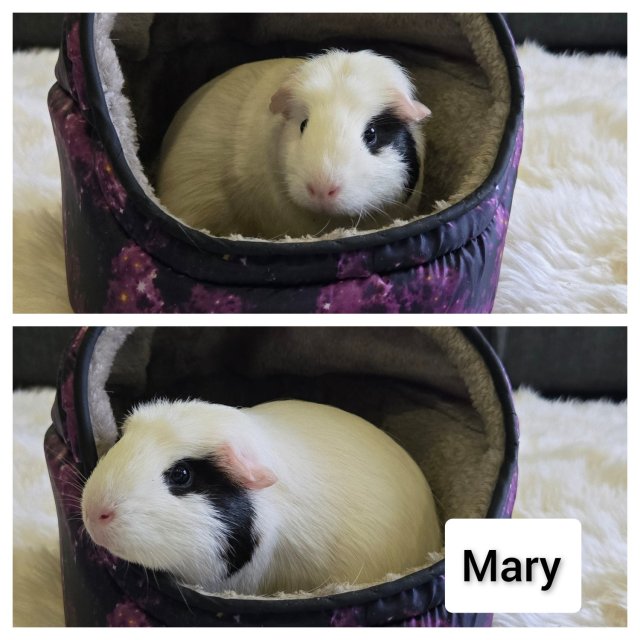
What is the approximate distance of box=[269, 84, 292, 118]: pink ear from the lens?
3.00ft

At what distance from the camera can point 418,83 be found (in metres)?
1.10

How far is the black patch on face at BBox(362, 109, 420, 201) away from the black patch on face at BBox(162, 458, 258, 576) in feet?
1.21

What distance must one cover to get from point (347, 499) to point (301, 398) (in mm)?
246

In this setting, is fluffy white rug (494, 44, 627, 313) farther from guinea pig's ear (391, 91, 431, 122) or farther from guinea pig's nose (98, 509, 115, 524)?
guinea pig's nose (98, 509, 115, 524)

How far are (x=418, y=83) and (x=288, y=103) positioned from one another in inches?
10.0

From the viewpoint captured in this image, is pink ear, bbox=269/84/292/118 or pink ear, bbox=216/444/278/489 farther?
pink ear, bbox=269/84/292/118

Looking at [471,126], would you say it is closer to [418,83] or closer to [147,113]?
[418,83]

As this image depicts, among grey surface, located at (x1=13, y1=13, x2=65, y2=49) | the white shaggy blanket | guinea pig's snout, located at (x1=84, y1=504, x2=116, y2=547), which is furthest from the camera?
grey surface, located at (x1=13, y1=13, x2=65, y2=49)

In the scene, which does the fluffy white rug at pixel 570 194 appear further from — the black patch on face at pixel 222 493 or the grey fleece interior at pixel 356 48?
the black patch on face at pixel 222 493

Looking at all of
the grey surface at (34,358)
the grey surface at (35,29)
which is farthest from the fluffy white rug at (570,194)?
the grey surface at (35,29)

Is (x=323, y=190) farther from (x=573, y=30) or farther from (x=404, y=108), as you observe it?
(x=573, y=30)

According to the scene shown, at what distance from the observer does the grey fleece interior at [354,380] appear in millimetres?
890

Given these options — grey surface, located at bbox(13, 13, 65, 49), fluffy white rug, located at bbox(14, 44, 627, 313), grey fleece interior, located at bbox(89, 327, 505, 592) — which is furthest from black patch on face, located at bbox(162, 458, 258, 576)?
grey surface, located at bbox(13, 13, 65, 49)

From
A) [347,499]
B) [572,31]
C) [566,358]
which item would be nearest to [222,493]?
[347,499]
